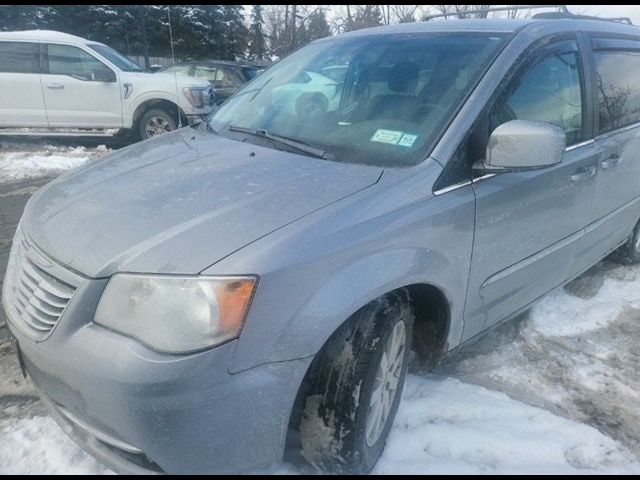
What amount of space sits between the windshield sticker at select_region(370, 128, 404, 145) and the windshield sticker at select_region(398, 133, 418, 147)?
19 millimetres

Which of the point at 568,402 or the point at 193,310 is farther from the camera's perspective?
the point at 568,402

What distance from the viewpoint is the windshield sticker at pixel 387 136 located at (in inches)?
86.4

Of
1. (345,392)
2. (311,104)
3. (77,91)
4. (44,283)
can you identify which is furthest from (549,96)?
(77,91)

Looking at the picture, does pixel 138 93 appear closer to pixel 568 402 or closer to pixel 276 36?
pixel 568 402

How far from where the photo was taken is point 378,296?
1812mm

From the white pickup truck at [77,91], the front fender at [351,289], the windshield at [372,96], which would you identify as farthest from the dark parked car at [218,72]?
the front fender at [351,289]

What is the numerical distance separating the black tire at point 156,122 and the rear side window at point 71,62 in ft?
3.36

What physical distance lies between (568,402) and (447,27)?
197cm

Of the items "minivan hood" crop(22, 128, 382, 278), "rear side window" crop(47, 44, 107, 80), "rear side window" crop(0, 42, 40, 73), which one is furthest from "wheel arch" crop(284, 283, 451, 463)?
"rear side window" crop(0, 42, 40, 73)

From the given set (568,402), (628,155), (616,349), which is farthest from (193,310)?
(628,155)

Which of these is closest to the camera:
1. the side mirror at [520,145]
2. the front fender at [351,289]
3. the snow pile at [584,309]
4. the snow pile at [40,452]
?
the front fender at [351,289]

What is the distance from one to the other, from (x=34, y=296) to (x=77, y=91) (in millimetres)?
7909

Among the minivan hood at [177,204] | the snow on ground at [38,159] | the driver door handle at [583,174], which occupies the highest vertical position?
the minivan hood at [177,204]

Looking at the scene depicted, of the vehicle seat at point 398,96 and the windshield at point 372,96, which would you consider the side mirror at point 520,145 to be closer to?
the windshield at point 372,96
